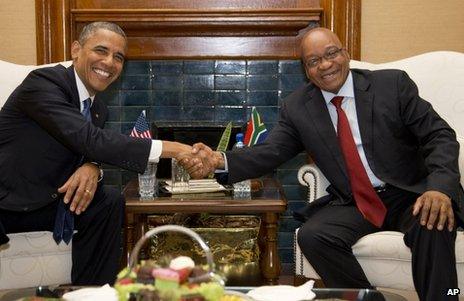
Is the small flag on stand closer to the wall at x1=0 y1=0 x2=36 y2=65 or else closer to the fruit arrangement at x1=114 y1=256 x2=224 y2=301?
the wall at x1=0 y1=0 x2=36 y2=65

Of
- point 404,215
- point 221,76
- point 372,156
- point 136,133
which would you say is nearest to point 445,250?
point 404,215

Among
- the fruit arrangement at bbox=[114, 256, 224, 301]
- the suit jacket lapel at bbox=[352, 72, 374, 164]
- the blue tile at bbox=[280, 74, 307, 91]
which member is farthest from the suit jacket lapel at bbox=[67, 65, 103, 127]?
the fruit arrangement at bbox=[114, 256, 224, 301]

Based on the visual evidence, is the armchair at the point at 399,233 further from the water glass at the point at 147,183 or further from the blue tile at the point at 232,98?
the blue tile at the point at 232,98

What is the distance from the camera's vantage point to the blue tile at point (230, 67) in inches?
162

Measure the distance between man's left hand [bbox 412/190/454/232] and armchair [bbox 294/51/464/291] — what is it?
0.41ft

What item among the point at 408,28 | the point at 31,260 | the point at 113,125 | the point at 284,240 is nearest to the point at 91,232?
the point at 31,260

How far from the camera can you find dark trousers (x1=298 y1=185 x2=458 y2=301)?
8.09ft

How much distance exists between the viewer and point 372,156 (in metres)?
2.92

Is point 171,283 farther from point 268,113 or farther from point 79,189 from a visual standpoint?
point 268,113

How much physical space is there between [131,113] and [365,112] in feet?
5.55

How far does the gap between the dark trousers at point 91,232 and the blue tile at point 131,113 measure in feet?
4.41

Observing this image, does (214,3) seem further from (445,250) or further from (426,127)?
(445,250)

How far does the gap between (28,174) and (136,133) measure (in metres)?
0.70

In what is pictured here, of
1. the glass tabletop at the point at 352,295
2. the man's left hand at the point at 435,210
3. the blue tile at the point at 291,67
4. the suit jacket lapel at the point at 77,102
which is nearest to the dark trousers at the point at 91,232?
the suit jacket lapel at the point at 77,102
